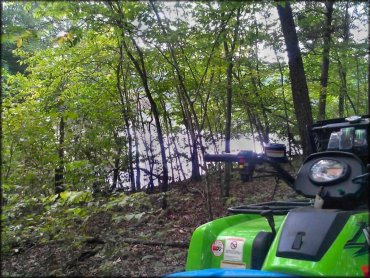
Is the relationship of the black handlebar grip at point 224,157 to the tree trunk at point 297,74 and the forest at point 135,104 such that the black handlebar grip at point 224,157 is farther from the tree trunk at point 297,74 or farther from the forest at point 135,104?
the tree trunk at point 297,74

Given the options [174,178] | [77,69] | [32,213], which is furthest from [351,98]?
[32,213]

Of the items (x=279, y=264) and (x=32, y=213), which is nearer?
(x=279, y=264)

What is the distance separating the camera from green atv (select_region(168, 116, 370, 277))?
1.86m

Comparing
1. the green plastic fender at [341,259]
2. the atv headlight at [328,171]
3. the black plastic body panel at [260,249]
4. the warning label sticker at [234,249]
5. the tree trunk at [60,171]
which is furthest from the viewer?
the tree trunk at [60,171]

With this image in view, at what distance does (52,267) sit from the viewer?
11.5ft

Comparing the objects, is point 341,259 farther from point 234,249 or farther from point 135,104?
point 135,104

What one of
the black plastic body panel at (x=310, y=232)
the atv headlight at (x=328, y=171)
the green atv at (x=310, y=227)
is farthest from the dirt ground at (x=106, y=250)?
the atv headlight at (x=328, y=171)

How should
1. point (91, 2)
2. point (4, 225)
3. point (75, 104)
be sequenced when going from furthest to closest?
point (75, 104)
point (91, 2)
point (4, 225)

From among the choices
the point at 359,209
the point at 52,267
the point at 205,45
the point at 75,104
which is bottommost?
the point at 52,267

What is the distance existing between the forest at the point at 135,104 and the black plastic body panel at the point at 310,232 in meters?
1.21

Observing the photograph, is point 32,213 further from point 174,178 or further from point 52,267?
point 174,178

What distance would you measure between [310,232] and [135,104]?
304 inches

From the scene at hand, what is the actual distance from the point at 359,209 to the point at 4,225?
2972mm

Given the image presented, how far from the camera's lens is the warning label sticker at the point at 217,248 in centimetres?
252
